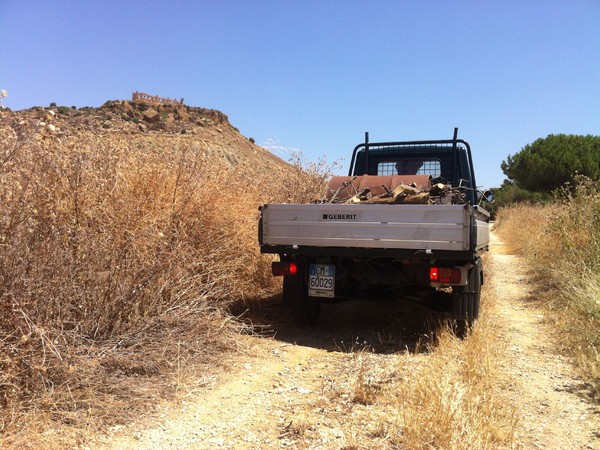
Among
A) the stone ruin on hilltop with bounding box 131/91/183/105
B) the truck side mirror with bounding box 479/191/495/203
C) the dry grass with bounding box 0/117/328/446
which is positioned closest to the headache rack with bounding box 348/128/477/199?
the truck side mirror with bounding box 479/191/495/203

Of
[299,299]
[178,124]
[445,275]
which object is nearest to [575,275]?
[445,275]

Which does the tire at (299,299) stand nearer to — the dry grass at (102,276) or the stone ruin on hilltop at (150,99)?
the dry grass at (102,276)

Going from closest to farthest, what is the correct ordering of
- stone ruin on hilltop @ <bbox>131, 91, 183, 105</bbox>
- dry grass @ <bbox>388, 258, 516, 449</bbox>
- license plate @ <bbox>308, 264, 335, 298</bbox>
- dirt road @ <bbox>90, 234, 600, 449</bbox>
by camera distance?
1. dry grass @ <bbox>388, 258, 516, 449</bbox>
2. dirt road @ <bbox>90, 234, 600, 449</bbox>
3. license plate @ <bbox>308, 264, 335, 298</bbox>
4. stone ruin on hilltop @ <bbox>131, 91, 183, 105</bbox>

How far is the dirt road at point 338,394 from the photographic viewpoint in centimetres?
306

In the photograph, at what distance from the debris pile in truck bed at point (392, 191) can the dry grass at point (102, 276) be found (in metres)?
1.51

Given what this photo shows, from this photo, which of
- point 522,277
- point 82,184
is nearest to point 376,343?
point 82,184

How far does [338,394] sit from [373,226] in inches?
70.1

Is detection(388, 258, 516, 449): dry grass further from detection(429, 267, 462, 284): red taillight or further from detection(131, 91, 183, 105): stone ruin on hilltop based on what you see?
detection(131, 91, 183, 105): stone ruin on hilltop

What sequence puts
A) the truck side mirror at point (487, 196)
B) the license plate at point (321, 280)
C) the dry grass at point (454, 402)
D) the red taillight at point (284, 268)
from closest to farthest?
the dry grass at point (454, 402) → the license plate at point (321, 280) → the red taillight at point (284, 268) → the truck side mirror at point (487, 196)

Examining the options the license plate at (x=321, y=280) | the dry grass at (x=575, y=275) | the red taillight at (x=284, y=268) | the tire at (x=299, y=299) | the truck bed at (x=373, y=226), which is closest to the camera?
the truck bed at (x=373, y=226)

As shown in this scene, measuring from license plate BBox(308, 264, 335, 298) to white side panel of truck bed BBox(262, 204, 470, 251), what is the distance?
12.9 inches

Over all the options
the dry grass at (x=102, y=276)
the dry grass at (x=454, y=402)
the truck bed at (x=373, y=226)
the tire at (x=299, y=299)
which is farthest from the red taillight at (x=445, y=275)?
the dry grass at (x=102, y=276)

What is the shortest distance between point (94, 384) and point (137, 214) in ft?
6.00

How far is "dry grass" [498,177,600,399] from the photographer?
4.89 metres
